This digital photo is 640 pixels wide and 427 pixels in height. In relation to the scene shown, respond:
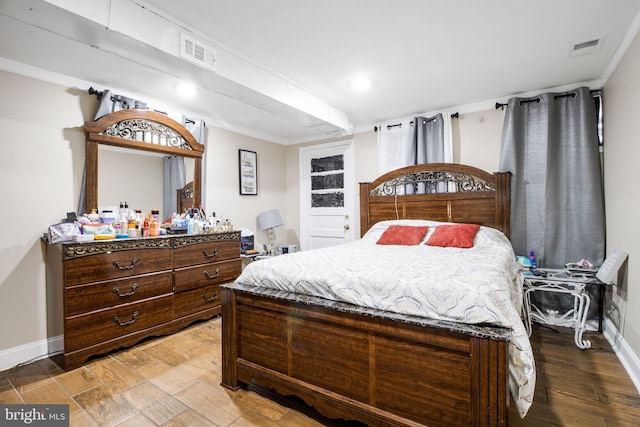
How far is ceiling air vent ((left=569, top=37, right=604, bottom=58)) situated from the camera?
2.30 metres

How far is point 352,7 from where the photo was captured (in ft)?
6.21

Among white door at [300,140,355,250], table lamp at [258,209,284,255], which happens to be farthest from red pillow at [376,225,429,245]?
table lamp at [258,209,284,255]

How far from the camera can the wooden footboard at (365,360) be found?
4.05ft

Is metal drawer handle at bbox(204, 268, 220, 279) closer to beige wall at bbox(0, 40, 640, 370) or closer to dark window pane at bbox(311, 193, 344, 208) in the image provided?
beige wall at bbox(0, 40, 640, 370)

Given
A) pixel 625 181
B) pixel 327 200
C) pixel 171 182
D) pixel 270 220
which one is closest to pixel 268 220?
pixel 270 220

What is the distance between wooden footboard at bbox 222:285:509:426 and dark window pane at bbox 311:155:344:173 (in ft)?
9.85

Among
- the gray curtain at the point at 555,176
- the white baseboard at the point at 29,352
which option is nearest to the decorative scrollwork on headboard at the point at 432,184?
the gray curtain at the point at 555,176

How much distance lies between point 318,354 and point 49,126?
9.29 ft

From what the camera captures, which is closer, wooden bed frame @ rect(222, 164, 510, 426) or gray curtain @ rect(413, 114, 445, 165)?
wooden bed frame @ rect(222, 164, 510, 426)

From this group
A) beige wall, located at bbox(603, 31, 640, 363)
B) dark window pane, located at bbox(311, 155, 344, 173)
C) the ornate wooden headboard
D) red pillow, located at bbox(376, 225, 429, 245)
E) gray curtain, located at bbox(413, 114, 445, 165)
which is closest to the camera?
beige wall, located at bbox(603, 31, 640, 363)

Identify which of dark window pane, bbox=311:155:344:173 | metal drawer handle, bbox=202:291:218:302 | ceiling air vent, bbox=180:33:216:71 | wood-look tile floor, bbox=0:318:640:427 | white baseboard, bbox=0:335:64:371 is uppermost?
ceiling air vent, bbox=180:33:216:71

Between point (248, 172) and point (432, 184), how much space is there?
8.11ft

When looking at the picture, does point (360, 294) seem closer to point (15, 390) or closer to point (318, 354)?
point (318, 354)

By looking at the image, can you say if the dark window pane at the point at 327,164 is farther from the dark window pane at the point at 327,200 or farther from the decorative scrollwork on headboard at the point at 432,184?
the decorative scrollwork on headboard at the point at 432,184
